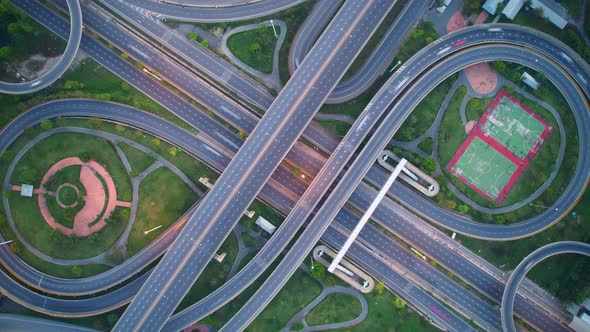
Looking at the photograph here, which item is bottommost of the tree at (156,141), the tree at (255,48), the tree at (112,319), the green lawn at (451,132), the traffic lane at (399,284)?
the tree at (112,319)

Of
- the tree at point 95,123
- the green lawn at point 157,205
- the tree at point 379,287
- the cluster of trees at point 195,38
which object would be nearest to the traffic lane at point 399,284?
the tree at point 379,287

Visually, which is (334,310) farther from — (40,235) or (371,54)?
(40,235)

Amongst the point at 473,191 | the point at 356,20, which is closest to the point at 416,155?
the point at 473,191

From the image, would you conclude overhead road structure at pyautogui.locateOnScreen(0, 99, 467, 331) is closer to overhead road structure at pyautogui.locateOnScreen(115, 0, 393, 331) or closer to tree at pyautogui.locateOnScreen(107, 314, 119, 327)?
tree at pyautogui.locateOnScreen(107, 314, 119, 327)

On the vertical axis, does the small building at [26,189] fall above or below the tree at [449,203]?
below

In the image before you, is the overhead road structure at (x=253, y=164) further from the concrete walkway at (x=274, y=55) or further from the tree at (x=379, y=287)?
the tree at (x=379, y=287)

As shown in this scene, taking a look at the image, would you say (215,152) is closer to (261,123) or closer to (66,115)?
(261,123)
